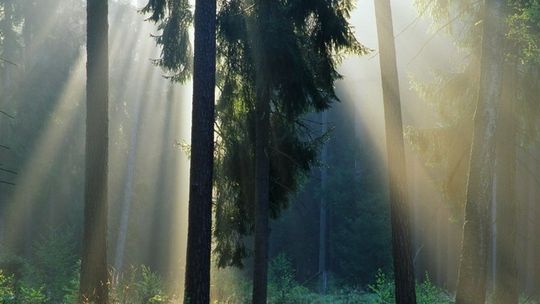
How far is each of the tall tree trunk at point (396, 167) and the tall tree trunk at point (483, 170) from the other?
2.75ft

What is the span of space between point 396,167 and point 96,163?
4.34 meters

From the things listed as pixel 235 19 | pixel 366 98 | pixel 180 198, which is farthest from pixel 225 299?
pixel 366 98

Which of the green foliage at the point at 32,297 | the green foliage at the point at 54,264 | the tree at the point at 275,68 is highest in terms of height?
the tree at the point at 275,68

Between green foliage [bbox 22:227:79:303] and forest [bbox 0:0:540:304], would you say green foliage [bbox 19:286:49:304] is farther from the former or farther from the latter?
green foliage [bbox 22:227:79:303]

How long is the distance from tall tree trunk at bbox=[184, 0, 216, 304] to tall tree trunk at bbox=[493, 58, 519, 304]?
248 inches

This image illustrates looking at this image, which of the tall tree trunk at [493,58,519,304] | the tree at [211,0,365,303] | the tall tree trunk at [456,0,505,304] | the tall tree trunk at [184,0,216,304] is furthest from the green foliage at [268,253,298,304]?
the tall tree trunk at [184,0,216,304]

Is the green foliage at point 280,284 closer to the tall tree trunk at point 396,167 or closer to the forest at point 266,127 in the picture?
the forest at point 266,127

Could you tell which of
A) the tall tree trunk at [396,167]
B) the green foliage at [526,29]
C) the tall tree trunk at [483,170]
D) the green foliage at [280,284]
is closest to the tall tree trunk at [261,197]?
the tall tree trunk at [396,167]

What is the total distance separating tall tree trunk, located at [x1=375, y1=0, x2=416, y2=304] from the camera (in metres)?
8.39

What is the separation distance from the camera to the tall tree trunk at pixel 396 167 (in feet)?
27.5

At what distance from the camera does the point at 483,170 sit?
776 cm

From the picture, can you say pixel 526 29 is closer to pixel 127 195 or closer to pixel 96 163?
pixel 96 163

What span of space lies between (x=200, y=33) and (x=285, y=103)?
9.87ft

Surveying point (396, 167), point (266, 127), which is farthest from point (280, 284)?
point (396, 167)
